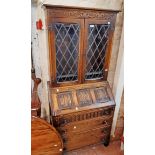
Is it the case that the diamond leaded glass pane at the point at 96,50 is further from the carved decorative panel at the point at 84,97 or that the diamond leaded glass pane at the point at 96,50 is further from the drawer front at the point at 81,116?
the drawer front at the point at 81,116

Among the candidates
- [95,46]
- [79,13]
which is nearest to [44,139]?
[95,46]

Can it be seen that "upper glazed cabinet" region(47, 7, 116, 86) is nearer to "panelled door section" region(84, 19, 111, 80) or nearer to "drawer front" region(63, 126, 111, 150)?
"panelled door section" region(84, 19, 111, 80)

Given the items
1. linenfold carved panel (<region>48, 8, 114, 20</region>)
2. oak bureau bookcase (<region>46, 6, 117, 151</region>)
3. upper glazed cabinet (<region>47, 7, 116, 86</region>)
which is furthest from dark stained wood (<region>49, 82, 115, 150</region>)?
linenfold carved panel (<region>48, 8, 114, 20</region>)

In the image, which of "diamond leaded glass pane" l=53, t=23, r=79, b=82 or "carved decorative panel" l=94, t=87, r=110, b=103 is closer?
"diamond leaded glass pane" l=53, t=23, r=79, b=82

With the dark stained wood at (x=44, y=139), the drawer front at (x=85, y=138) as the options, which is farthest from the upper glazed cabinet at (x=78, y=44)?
the drawer front at (x=85, y=138)

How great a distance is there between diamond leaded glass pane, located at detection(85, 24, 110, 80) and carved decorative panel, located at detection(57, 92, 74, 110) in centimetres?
38

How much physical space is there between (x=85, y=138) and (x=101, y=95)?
0.69 meters

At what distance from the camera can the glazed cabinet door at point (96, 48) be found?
6.64 ft

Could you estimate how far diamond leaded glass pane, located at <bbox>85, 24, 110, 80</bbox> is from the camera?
Answer: 207 cm
